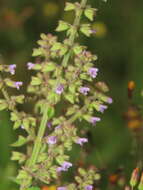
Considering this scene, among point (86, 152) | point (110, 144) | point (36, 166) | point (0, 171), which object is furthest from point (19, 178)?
point (110, 144)

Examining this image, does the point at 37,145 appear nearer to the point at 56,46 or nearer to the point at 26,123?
the point at 26,123

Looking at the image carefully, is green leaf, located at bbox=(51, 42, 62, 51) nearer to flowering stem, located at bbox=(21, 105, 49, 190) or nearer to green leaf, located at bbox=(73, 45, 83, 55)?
green leaf, located at bbox=(73, 45, 83, 55)

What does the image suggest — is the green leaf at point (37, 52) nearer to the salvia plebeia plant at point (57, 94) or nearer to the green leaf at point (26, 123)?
the salvia plebeia plant at point (57, 94)

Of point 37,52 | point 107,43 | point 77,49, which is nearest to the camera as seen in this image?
point 77,49

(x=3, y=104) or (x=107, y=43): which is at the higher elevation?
(x=107, y=43)

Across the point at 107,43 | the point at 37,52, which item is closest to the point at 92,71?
the point at 37,52

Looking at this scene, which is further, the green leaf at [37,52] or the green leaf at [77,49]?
the green leaf at [37,52]

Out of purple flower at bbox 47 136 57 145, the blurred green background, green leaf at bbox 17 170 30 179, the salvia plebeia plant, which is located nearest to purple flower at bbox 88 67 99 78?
the salvia plebeia plant

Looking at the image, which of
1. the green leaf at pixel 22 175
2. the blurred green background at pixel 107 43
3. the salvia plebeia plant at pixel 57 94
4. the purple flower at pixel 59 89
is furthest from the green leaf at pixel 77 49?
the blurred green background at pixel 107 43
